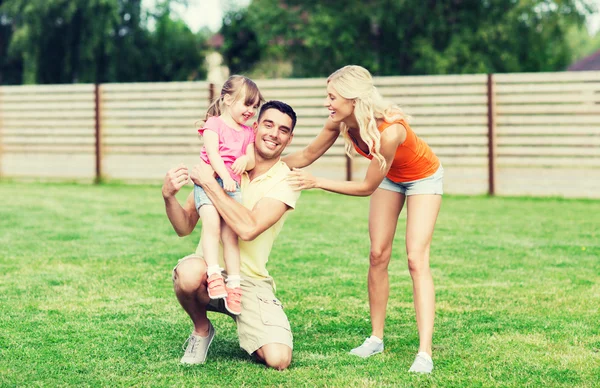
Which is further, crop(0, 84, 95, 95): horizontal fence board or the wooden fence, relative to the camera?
Result: crop(0, 84, 95, 95): horizontal fence board

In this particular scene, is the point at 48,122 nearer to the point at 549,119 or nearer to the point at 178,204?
the point at 549,119

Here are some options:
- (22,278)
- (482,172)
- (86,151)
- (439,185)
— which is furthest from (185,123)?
(439,185)

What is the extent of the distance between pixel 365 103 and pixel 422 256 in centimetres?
88

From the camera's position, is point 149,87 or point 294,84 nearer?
point 294,84

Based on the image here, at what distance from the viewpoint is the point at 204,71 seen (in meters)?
31.3

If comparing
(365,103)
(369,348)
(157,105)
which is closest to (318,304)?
(369,348)

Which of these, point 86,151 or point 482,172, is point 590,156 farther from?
point 86,151

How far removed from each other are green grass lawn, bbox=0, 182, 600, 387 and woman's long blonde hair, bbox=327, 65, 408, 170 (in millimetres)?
1178

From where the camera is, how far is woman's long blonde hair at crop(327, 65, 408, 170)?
424 cm

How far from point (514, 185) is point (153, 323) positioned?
860 cm

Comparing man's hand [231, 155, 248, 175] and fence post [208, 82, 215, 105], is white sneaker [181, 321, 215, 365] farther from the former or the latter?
fence post [208, 82, 215, 105]

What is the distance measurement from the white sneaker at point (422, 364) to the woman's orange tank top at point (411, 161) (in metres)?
0.93

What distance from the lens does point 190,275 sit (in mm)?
4414

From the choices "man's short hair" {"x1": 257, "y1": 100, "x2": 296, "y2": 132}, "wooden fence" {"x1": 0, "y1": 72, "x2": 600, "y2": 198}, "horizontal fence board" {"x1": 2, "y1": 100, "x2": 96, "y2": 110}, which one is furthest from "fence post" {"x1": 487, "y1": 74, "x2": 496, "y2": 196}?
"man's short hair" {"x1": 257, "y1": 100, "x2": 296, "y2": 132}
